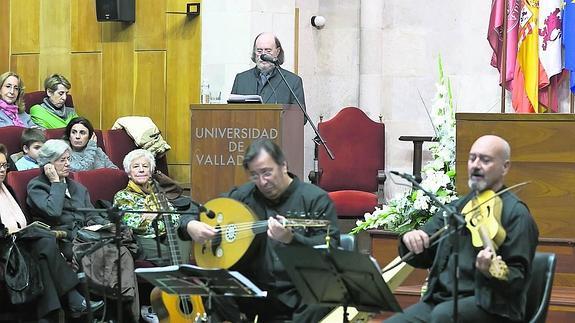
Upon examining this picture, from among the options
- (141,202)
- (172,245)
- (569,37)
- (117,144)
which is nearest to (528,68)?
(569,37)

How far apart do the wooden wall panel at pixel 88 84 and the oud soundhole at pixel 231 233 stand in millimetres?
5338

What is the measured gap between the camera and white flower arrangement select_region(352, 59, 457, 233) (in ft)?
23.7

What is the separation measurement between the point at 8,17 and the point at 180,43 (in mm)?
1898

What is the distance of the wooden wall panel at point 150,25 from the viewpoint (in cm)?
1027

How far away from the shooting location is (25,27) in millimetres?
10938

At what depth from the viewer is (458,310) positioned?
4.87m

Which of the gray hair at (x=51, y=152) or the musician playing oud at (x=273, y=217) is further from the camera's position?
the gray hair at (x=51, y=152)

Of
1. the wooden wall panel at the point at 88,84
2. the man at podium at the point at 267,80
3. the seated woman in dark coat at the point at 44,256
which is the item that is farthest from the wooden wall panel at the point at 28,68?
the seated woman in dark coat at the point at 44,256

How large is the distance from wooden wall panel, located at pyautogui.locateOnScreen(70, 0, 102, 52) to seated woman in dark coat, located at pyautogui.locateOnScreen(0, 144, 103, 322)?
3.57 metres

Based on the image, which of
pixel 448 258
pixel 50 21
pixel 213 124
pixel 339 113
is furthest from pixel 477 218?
pixel 50 21

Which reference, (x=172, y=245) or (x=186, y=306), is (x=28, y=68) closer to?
(x=172, y=245)

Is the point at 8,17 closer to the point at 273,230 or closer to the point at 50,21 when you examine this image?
the point at 50,21

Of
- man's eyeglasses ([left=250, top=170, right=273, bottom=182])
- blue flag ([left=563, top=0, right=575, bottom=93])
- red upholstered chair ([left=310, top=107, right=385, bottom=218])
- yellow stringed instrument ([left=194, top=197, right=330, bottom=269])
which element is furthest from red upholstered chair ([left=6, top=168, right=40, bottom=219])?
blue flag ([left=563, top=0, right=575, bottom=93])

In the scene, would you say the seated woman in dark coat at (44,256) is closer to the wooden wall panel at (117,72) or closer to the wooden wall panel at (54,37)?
the wooden wall panel at (117,72)
